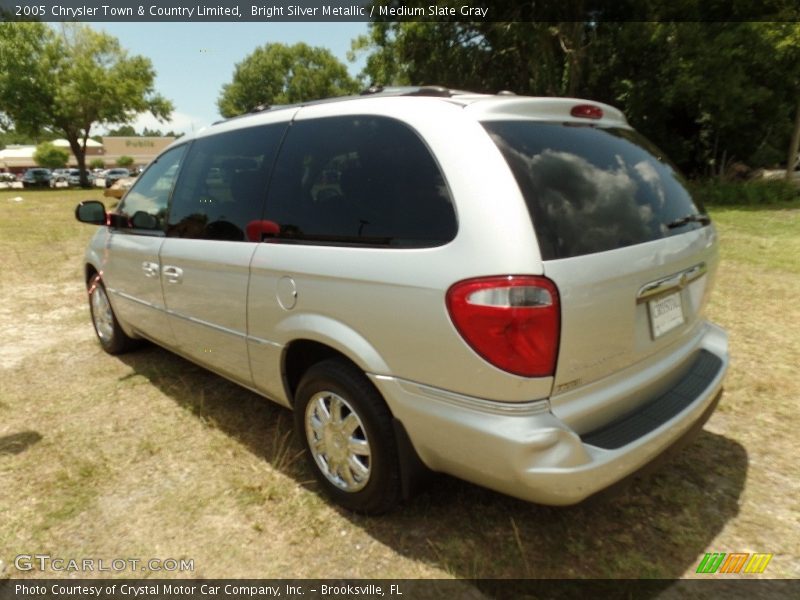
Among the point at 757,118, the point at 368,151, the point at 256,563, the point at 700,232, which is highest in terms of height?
the point at 757,118

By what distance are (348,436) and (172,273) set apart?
5.44 feet

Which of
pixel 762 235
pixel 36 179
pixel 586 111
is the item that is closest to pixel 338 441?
pixel 586 111

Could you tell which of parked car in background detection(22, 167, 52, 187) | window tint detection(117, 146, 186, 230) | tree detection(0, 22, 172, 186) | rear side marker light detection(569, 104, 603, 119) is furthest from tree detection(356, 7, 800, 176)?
parked car in background detection(22, 167, 52, 187)

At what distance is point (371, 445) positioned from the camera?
2.14m

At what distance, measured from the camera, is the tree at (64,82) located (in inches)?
1305

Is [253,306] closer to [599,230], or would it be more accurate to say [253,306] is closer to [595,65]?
[599,230]

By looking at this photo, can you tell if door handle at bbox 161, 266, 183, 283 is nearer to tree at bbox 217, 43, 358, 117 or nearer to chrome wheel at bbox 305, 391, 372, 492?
chrome wheel at bbox 305, 391, 372, 492

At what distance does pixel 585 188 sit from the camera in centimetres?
191

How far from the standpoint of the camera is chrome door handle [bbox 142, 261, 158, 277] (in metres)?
3.31

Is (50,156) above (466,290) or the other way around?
above

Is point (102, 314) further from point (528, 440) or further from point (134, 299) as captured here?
point (528, 440)

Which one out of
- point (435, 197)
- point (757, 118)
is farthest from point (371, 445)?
point (757, 118)

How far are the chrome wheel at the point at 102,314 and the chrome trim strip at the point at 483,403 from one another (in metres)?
3.51

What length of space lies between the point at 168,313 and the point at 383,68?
21.9 metres
